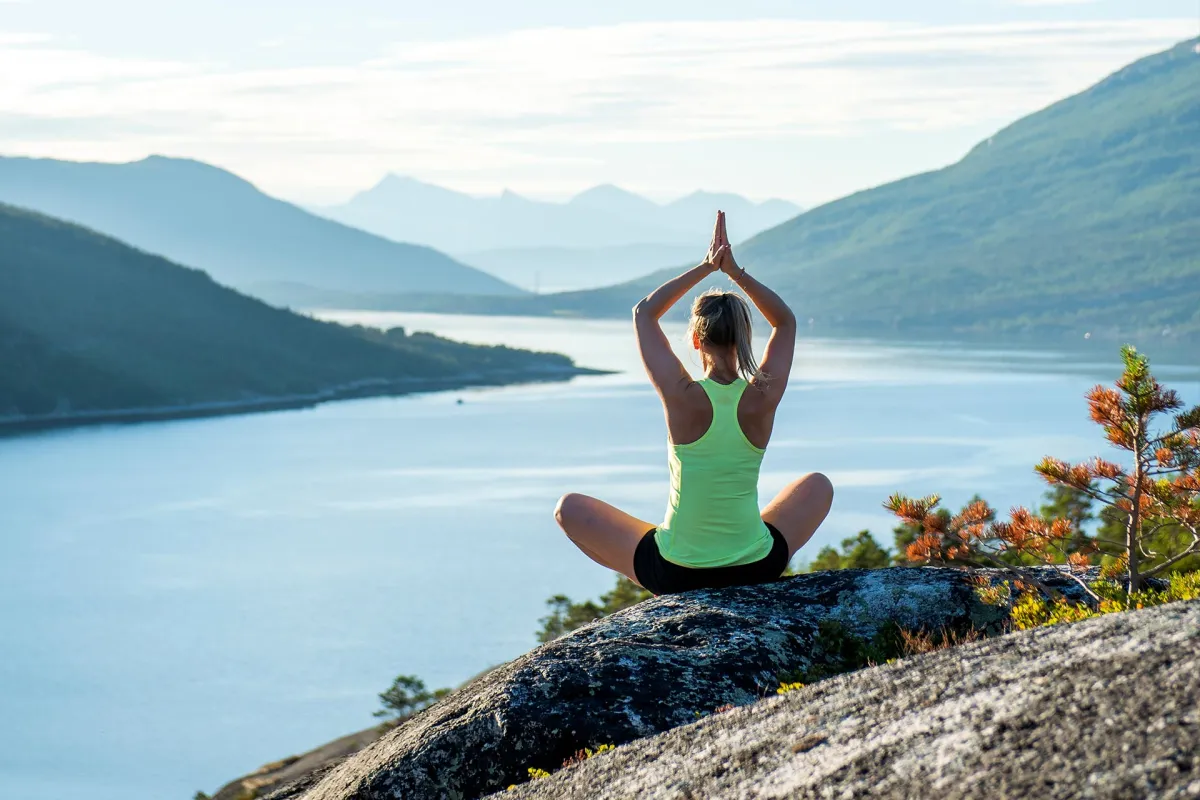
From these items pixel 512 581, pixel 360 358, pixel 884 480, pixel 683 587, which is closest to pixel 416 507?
pixel 512 581

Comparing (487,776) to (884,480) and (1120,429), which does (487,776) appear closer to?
(1120,429)

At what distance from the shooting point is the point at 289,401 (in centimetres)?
14862

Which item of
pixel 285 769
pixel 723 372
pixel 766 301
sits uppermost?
pixel 766 301

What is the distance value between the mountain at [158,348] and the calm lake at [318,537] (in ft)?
42.3

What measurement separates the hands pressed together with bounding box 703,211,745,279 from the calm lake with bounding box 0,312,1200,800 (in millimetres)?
451

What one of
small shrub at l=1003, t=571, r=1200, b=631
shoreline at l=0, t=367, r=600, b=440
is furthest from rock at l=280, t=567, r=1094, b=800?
shoreline at l=0, t=367, r=600, b=440

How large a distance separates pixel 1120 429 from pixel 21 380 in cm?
14063

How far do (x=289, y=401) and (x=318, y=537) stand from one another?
7990 cm

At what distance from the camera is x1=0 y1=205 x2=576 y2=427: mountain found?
13750 cm

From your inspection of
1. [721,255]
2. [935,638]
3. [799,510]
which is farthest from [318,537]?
[935,638]

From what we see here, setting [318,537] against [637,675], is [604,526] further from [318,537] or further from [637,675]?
[318,537]

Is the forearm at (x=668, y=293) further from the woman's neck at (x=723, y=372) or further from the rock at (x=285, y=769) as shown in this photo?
the rock at (x=285, y=769)

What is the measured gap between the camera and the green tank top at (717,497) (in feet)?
18.3

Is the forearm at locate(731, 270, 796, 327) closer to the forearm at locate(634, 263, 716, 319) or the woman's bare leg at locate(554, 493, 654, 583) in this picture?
the forearm at locate(634, 263, 716, 319)
